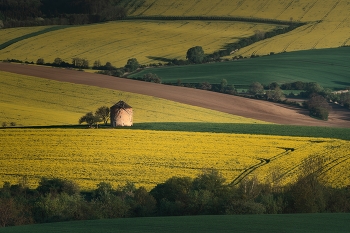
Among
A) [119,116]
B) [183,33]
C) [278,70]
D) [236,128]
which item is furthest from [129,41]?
[236,128]

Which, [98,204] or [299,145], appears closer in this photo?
[98,204]

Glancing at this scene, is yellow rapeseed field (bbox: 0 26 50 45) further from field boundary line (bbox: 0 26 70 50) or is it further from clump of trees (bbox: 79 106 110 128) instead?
clump of trees (bbox: 79 106 110 128)

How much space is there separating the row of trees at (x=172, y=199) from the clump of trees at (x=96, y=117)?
15.8 m

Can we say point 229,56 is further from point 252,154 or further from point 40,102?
point 252,154

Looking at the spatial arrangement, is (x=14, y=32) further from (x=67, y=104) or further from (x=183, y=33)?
(x=67, y=104)

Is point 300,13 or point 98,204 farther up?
point 300,13

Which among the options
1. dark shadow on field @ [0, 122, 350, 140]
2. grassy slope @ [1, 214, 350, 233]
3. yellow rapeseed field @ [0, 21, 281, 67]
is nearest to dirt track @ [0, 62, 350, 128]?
dark shadow on field @ [0, 122, 350, 140]

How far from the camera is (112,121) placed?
200 feet

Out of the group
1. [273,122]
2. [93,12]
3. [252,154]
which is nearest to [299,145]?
[252,154]

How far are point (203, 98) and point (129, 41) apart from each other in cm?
3755

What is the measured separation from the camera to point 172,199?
136 ft

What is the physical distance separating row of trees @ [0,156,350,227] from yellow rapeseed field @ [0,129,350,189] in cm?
179

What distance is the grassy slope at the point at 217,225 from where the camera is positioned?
2908 centimetres

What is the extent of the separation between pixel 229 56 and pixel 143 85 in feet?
106
